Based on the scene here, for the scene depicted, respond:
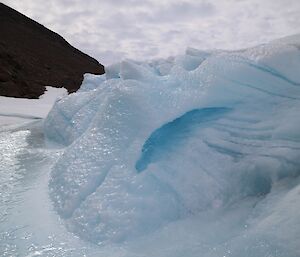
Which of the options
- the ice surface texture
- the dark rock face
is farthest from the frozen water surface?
the dark rock face

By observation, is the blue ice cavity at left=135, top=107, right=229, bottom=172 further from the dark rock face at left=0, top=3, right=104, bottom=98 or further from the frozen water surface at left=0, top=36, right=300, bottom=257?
the dark rock face at left=0, top=3, right=104, bottom=98

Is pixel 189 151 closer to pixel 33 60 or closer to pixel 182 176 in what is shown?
pixel 182 176

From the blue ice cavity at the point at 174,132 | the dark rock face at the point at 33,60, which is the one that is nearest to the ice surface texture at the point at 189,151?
the blue ice cavity at the point at 174,132

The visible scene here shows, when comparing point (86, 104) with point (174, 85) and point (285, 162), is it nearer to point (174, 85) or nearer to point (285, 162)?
point (174, 85)

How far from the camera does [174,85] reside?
3.80 metres

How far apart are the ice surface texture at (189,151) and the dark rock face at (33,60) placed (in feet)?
57.3

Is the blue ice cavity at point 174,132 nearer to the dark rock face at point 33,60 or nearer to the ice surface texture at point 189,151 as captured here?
the ice surface texture at point 189,151

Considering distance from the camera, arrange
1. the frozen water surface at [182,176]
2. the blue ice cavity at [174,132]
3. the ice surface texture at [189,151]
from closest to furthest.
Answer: the frozen water surface at [182,176], the ice surface texture at [189,151], the blue ice cavity at [174,132]

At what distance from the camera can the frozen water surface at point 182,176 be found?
241 centimetres

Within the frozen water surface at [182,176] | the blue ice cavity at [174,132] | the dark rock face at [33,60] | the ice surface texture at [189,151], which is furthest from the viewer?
the dark rock face at [33,60]

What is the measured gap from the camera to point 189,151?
10.2 ft

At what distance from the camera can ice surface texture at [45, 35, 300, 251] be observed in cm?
270

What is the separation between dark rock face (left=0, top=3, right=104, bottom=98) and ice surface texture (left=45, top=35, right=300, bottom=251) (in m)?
17.5

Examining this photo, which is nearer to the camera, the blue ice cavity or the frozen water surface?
the frozen water surface
